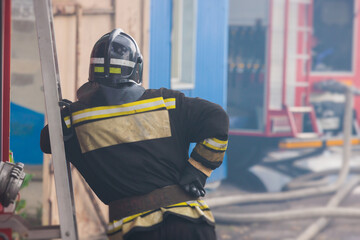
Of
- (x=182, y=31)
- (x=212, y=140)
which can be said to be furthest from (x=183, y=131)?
(x=182, y=31)

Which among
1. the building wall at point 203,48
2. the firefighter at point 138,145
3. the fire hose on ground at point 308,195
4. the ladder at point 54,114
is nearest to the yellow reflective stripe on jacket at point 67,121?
the firefighter at point 138,145

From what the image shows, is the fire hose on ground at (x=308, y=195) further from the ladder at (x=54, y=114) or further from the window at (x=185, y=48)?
the ladder at (x=54, y=114)

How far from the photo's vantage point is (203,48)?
7.45 meters

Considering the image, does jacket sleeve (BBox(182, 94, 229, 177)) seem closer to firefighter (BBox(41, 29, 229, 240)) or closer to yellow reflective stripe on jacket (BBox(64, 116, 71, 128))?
firefighter (BBox(41, 29, 229, 240))

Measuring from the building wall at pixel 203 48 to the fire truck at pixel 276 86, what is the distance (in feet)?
4.64

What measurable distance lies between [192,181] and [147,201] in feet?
0.75

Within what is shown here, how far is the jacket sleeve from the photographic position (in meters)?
2.70

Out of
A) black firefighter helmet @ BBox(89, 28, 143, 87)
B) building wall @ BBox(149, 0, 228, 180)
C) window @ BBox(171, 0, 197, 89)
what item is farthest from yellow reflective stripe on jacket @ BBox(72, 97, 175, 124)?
window @ BBox(171, 0, 197, 89)

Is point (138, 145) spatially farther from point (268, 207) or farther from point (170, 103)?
point (268, 207)

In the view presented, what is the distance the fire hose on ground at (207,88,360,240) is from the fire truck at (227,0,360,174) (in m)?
0.77

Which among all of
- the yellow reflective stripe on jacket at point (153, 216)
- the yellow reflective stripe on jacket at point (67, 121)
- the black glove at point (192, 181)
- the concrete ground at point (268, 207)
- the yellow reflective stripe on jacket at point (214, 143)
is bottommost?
the concrete ground at point (268, 207)

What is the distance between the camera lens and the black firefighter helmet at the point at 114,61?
8.75 feet

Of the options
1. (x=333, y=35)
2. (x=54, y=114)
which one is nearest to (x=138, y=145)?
(x=54, y=114)

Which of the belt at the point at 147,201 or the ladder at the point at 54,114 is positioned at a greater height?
the ladder at the point at 54,114
